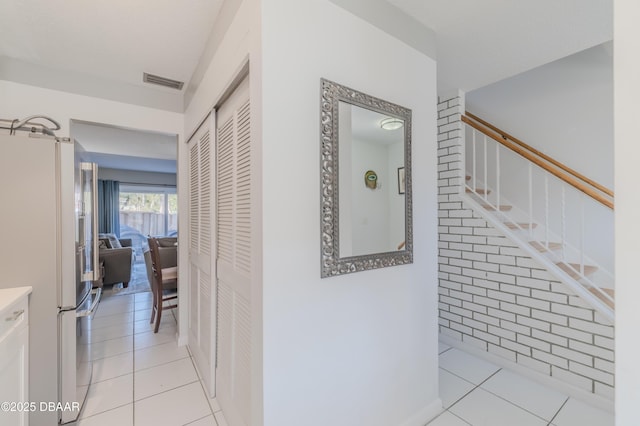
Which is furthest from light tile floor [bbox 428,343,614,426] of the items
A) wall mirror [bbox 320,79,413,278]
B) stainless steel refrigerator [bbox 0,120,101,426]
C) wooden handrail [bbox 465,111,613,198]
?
stainless steel refrigerator [bbox 0,120,101,426]

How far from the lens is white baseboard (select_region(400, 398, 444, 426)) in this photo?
158 centimetres

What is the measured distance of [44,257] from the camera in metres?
1.47

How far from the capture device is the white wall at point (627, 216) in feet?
1.64

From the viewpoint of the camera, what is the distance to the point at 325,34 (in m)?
1.27

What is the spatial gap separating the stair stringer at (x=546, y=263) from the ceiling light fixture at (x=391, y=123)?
1416 millimetres

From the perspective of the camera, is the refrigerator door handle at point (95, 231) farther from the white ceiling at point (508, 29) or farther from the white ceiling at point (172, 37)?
the white ceiling at point (508, 29)

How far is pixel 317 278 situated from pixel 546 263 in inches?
77.6

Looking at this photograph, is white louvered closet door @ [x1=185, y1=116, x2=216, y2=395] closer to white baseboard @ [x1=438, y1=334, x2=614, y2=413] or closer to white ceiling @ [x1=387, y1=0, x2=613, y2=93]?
white ceiling @ [x1=387, y1=0, x2=613, y2=93]

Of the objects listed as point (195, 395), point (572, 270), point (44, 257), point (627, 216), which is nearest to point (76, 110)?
point (44, 257)

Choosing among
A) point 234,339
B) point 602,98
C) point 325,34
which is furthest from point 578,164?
point 234,339

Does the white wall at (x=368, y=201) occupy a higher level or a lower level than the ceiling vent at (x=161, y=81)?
lower

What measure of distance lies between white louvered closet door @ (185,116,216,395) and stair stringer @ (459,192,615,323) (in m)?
2.31

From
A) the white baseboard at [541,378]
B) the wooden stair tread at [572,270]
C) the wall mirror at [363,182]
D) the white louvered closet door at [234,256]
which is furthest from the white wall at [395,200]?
the white baseboard at [541,378]

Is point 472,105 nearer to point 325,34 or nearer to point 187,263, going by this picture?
point 325,34
